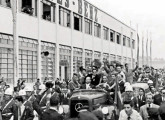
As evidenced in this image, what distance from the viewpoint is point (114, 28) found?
58.3 m

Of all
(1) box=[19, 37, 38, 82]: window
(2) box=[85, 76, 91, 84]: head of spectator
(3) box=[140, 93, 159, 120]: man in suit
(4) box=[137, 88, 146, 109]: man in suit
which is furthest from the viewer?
(1) box=[19, 37, 38, 82]: window

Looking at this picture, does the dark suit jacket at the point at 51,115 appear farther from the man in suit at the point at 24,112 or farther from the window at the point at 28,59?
the window at the point at 28,59

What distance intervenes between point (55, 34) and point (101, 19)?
57.7ft

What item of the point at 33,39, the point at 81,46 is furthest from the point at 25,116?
the point at 81,46

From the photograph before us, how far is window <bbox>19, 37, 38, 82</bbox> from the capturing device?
2752 centimetres

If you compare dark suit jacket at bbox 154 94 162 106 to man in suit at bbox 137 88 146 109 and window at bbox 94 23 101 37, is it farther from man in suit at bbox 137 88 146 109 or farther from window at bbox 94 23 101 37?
window at bbox 94 23 101 37

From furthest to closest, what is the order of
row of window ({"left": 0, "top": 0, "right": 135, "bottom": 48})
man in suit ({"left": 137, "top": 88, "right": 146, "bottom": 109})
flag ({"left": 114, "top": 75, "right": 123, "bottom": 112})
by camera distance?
1. row of window ({"left": 0, "top": 0, "right": 135, "bottom": 48})
2. man in suit ({"left": 137, "top": 88, "right": 146, "bottom": 109})
3. flag ({"left": 114, "top": 75, "right": 123, "bottom": 112})

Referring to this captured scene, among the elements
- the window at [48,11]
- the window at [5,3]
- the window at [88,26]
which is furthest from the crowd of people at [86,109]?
the window at [88,26]

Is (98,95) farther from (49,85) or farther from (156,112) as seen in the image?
(156,112)

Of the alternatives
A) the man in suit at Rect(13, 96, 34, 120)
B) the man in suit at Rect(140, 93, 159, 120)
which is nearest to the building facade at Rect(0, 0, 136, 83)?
the man in suit at Rect(13, 96, 34, 120)

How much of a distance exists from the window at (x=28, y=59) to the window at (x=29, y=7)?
7.39 ft

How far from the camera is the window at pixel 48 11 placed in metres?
32.5

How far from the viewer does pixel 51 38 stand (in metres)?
32.3

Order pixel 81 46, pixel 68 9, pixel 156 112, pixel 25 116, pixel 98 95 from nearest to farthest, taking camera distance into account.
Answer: pixel 156 112
pixel 25 116
pixel 98 95
pixel 68 9
pixel 81 46
